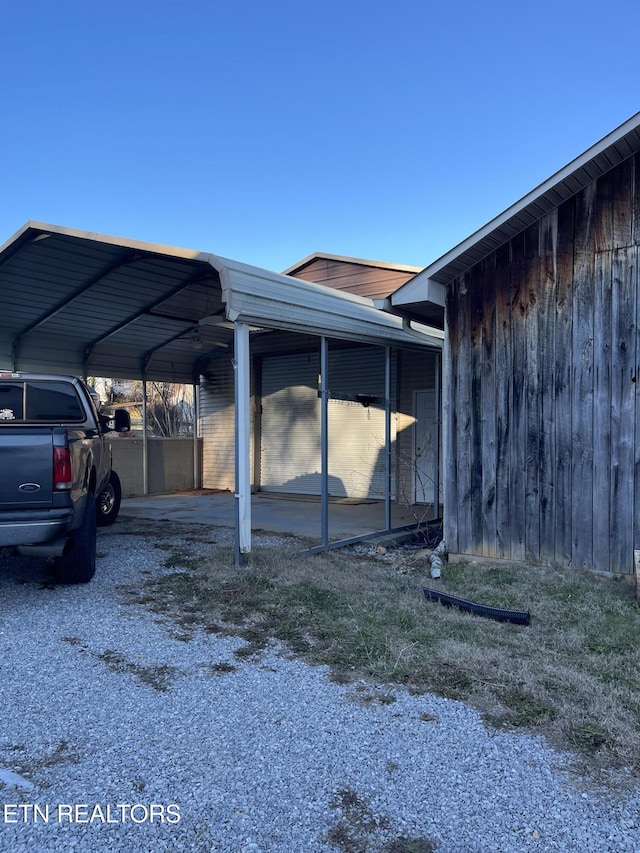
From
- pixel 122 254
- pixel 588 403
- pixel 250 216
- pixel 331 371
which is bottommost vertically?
pixel 588 403

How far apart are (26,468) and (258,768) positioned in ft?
10.5

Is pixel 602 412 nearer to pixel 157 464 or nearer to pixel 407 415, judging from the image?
pixel 407 415

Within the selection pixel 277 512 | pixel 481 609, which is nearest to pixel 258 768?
pixel 481 609

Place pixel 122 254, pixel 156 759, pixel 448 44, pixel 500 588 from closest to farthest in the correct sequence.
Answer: pixel 156 759 → pixel 500 588 → pixel 122 254 → pixel 448 44

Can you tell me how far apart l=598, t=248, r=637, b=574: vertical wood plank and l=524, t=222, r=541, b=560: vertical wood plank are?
705mm

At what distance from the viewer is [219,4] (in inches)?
398

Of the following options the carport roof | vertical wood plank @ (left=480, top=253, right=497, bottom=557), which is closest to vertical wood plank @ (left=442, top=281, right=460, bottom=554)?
vertical wood plank @ (left=480, top=253, right=497, bottom=557)

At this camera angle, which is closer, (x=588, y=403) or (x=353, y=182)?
(x=588, y=403)

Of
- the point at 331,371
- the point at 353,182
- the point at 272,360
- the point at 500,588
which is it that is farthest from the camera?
the point at 353,182

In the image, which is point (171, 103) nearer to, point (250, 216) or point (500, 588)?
point (250, 216)

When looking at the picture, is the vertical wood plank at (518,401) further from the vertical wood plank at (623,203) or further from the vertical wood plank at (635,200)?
the vertical wood plank at (635,200)

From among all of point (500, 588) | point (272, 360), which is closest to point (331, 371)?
point (272, 360)

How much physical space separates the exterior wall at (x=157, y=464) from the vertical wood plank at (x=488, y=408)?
8408mm

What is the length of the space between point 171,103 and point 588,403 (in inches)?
475
